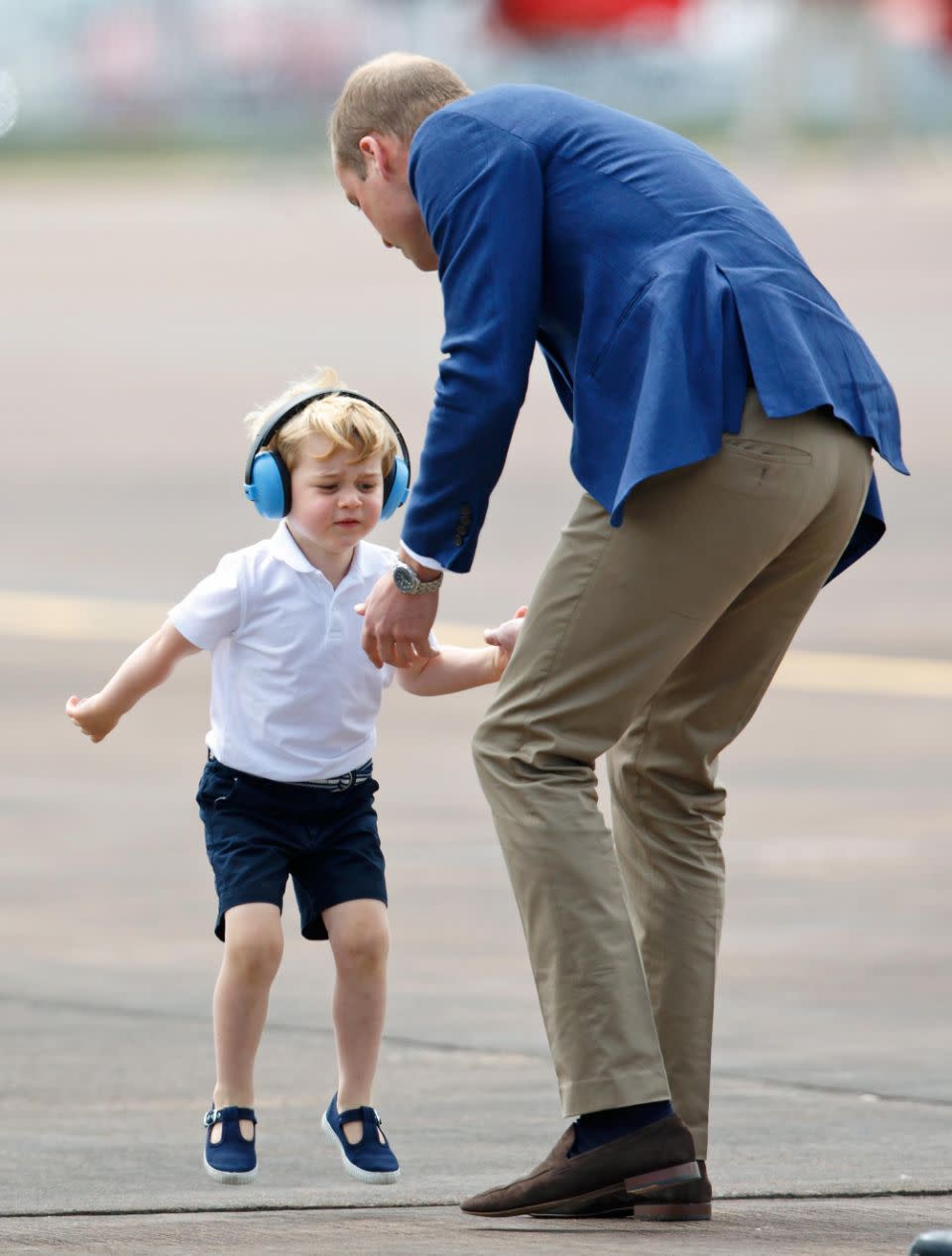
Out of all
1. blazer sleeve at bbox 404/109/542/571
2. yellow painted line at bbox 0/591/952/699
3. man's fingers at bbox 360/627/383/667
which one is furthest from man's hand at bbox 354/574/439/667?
yellow painted line at bbox 0/591/952/699

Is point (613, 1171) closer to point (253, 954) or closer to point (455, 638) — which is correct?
point (253, 954)

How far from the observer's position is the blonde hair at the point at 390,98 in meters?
4.90

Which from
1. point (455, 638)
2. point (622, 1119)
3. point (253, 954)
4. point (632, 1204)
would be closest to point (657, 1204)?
point (632, 1204)

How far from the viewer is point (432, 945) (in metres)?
7.53

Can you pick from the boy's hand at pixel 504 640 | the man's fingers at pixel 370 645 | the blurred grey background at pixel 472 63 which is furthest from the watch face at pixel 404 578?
the blurred grey background at pixel 472 63

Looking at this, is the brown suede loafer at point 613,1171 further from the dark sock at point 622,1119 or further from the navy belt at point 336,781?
the navy belt at point 336,781

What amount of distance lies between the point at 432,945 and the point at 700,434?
3213 millimetres

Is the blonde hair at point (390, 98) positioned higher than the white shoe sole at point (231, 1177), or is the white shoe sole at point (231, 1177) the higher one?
the blonde hair at point (390, 98)

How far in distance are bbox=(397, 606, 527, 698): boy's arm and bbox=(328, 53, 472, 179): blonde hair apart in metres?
0.88

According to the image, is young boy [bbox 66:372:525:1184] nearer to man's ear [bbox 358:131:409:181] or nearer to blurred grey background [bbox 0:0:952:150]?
man's ear [bbox 358:131:409:181]

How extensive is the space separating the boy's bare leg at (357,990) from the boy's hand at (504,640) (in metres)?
0.48

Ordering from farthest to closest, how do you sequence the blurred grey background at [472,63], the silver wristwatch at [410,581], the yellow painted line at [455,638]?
the blurred grey background at [472,63] < the yellow painted line at [455,638] < the silver wristwatch at [410,581]

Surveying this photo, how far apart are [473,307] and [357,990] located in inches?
52.2

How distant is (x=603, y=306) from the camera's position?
4.65 m
